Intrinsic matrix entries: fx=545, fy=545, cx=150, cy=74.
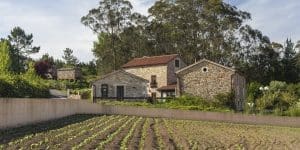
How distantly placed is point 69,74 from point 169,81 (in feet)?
87.4

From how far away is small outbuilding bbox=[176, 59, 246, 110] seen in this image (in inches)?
2397

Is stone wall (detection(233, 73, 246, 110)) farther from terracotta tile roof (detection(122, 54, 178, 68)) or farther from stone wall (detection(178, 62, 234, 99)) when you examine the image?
terracotta tile roof (detection(122, 54, 178, 68))

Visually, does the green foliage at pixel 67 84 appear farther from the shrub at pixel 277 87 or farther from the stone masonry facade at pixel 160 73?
the shrub at pixel 277 87

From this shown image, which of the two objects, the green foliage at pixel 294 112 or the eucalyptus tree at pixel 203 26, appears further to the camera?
the eucalyptus tree at pixel 203 26

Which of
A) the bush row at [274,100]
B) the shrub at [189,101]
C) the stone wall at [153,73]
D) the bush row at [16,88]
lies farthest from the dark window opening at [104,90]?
the bush row at [16,88]

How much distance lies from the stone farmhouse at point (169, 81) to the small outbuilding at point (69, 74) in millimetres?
18607

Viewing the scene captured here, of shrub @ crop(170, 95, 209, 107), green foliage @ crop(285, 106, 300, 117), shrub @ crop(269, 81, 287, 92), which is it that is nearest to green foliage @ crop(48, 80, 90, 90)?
shrub @ crop(269, 81, 287, 92)

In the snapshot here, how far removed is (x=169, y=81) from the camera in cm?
7088

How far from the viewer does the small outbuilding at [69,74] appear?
91.7m

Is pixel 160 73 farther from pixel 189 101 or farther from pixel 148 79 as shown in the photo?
pixel 189 101

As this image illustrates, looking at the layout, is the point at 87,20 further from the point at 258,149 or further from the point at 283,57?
the point at 258,149

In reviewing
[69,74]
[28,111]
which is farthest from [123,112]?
[69,74]

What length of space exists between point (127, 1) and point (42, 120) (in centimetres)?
5497

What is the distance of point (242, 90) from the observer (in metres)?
66.6
